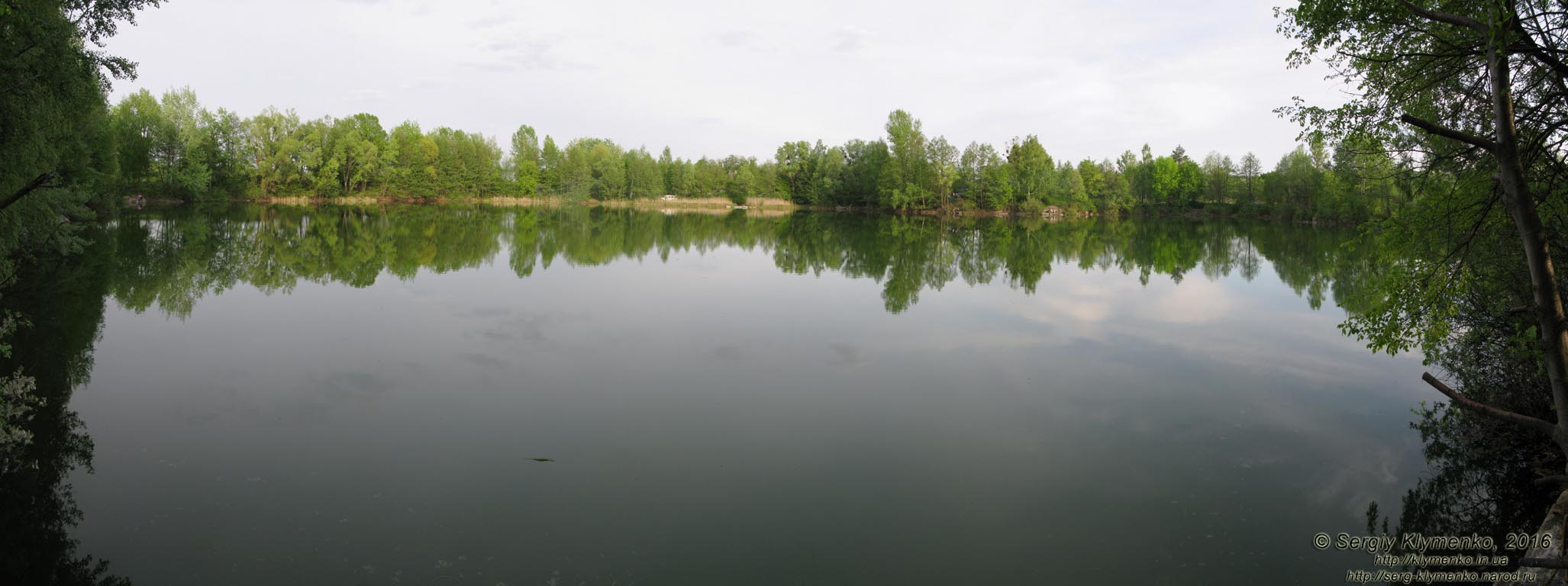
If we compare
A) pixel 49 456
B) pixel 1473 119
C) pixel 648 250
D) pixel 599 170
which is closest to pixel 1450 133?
pixel 1473 119

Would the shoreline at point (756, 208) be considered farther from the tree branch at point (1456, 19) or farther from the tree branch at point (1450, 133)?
the tree branch at point (1450, 133)

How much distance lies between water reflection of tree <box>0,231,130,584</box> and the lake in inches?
1.9

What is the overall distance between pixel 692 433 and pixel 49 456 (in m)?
5.72

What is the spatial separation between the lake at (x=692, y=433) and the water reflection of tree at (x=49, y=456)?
47 millimetres

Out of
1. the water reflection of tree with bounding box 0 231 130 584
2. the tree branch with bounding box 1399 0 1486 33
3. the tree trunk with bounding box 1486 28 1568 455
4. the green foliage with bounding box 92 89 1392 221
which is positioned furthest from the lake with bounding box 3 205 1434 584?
the green foliage with bounding box 92 89 1392 221

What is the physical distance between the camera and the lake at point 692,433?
533 cm

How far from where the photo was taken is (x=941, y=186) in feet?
239

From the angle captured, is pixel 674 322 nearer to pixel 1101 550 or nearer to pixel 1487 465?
pixel 1101 550

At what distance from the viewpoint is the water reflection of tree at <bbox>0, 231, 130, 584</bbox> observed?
4.96 meters

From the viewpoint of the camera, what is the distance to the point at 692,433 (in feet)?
25.2

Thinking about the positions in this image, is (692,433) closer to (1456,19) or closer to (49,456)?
(49,456)

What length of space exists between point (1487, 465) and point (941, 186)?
219ft

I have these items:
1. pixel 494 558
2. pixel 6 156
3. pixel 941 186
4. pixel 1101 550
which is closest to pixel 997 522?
pixel 1101 550

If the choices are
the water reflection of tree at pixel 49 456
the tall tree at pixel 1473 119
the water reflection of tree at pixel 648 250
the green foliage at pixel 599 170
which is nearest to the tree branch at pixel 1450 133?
the tall tree at pixel 1473 119
